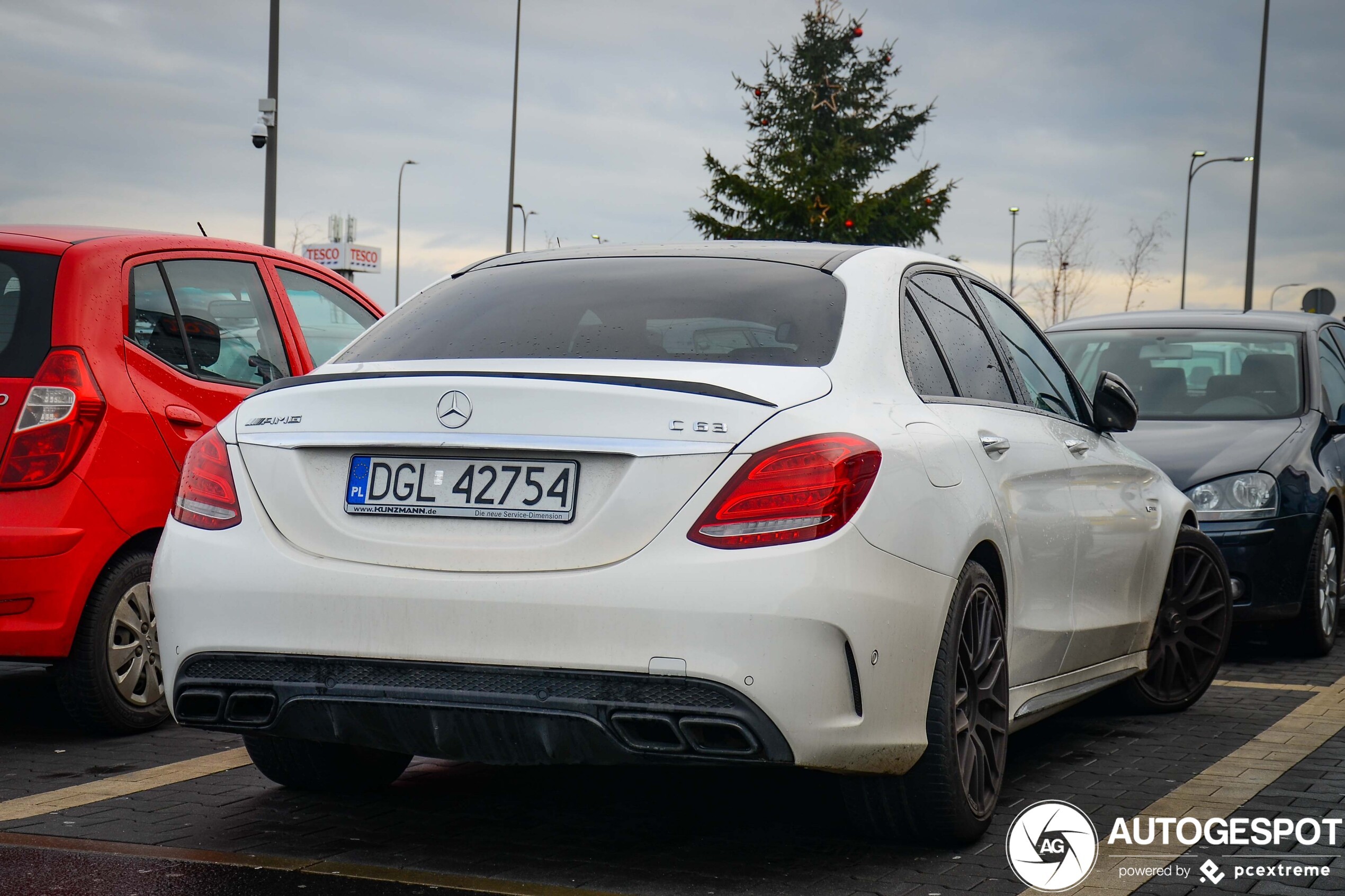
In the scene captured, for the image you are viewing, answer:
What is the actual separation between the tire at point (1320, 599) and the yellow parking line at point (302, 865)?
5343mm

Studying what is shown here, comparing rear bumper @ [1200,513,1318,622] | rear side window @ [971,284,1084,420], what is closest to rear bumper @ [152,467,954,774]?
rear side window @ [971,284,1084,420]

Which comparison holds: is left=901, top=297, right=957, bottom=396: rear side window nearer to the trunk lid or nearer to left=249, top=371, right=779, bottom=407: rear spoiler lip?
the trunk lid

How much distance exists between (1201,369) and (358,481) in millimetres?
6353

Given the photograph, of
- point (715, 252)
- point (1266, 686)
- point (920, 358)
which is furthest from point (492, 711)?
point (1266, 686)

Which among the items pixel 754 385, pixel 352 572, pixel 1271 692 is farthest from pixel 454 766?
pixel 1271 692

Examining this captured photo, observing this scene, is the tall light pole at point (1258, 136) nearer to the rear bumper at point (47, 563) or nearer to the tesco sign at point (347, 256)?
the rear bumper at point (47, 563)

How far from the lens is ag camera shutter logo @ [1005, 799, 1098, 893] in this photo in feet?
12.9

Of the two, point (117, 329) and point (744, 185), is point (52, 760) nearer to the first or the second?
point (117, 329)

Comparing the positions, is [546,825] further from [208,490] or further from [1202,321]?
[1202,321]

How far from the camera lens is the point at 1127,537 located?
18.4 feet

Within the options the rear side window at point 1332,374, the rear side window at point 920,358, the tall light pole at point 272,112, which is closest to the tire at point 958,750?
the rear side window at point 920,358

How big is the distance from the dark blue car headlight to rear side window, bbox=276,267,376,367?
4.03 m

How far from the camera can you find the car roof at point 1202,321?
9289mm

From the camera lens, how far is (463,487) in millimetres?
3662
